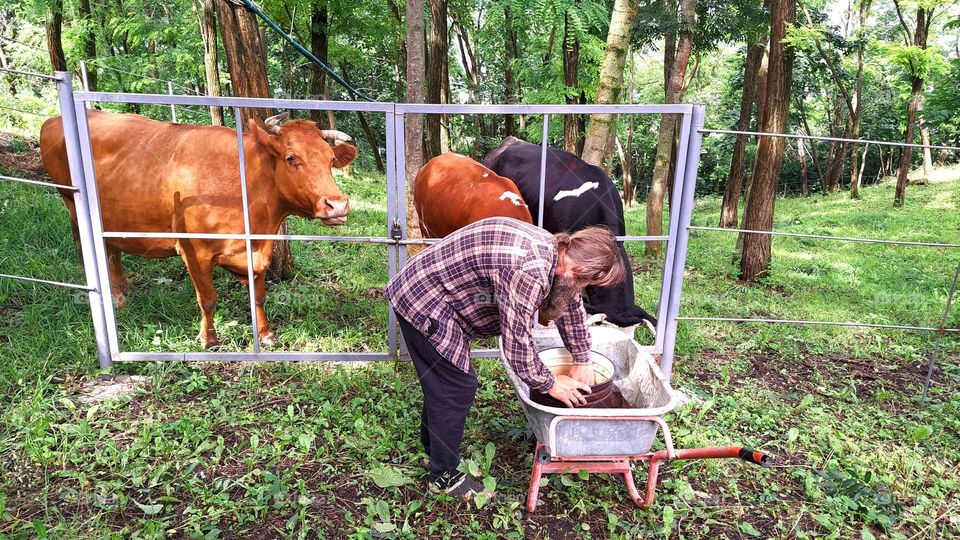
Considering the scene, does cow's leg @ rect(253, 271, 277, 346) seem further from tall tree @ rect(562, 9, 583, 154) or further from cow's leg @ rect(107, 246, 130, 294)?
tall tree @ rect(562, 9, 583, 154)

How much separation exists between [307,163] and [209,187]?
0.77m

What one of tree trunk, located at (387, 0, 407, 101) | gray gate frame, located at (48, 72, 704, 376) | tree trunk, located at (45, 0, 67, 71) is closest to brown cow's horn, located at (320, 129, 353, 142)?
gray gate frame, located at (48, 72, 704, 376)

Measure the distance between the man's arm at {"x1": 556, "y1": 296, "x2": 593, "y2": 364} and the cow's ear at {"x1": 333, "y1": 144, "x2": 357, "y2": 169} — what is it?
2.12 m

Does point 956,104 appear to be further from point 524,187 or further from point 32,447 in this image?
point 32,447

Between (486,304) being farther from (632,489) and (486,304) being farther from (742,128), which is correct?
(742,128)

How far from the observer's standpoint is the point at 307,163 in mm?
3838

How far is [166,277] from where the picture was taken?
5.35m

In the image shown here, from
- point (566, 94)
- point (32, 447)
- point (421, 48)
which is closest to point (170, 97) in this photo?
point (32, 447)

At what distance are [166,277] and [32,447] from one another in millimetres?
2484

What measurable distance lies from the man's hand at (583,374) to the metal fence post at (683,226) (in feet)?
3.88

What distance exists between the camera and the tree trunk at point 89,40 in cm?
1066

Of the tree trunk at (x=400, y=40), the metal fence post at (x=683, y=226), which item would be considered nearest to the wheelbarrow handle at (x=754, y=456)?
the metal fence post at (x=683, y=226)

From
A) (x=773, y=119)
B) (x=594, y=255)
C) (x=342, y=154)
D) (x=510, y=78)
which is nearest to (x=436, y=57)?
(x=773, y=119)

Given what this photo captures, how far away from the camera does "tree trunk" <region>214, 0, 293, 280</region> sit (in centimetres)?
464
